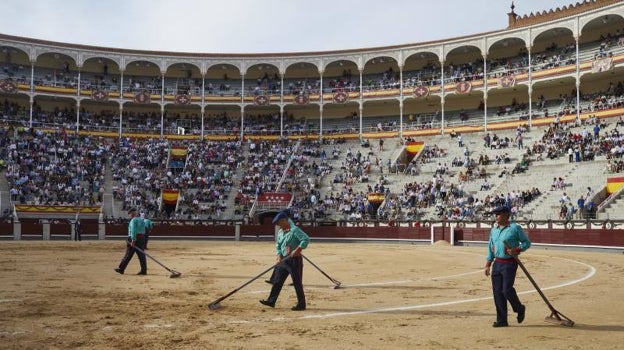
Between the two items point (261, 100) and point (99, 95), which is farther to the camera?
point (261, 100)

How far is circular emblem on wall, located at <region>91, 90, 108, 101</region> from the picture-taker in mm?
48994

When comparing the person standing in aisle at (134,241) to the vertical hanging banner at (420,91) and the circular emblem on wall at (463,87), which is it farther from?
the vertical hanging banner at (420,91)

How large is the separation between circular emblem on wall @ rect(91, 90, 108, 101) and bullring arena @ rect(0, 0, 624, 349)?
0.10 metres

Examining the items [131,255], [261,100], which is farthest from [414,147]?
[131,255]

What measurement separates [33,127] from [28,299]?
1551 inches

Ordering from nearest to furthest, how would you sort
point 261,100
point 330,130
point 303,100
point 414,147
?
1. point 414,147
2. point 330,130
3. point 303,100
4. point 261,100

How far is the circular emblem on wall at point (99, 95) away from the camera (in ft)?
161

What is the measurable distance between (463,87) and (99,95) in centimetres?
2753

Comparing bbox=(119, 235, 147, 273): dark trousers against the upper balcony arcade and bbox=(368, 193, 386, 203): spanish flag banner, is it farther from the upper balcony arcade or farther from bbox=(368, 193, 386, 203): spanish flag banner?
the upper balcony arcade

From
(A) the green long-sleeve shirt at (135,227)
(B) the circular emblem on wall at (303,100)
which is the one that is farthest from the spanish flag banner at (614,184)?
(B) the circular emblem on wall at (303,100)

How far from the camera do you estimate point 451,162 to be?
129 ft

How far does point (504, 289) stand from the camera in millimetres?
7332

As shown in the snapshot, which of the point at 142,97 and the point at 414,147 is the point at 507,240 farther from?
the point at 142,97

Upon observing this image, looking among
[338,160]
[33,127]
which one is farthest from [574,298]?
[33,127]
